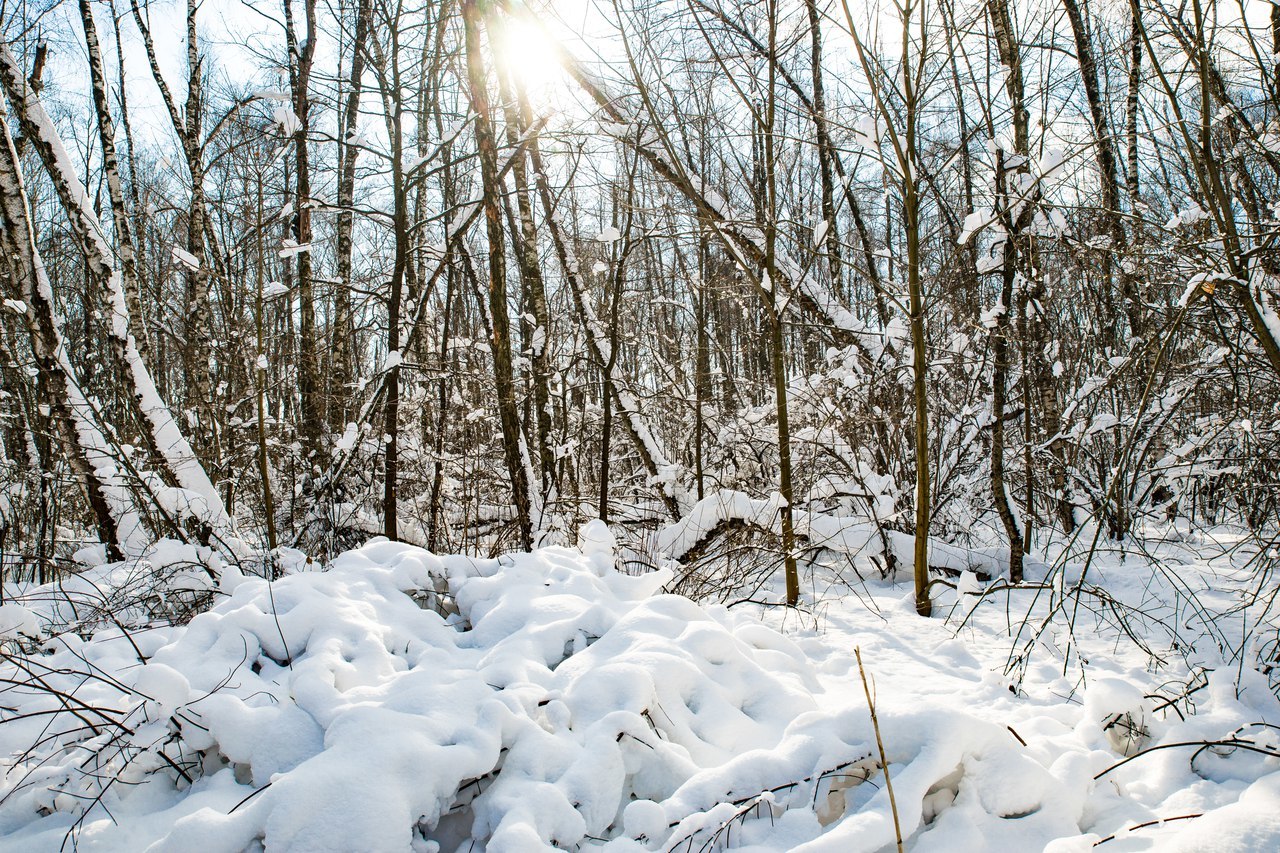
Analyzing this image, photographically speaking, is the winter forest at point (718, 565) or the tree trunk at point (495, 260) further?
the tree trunk at point (495, 260)

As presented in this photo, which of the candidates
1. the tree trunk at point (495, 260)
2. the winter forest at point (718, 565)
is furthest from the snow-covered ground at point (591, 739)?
the tree trunk at point (495, 260)

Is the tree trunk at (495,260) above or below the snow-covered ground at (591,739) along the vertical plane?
above

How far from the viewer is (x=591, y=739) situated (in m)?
2.04

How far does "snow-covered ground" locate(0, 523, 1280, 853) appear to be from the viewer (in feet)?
5.70

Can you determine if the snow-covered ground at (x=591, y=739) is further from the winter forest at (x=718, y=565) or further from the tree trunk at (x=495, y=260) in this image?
the tree trunk at (x=495, y=260)

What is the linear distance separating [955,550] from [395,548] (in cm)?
388

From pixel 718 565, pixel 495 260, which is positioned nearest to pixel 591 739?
pixel 718 565

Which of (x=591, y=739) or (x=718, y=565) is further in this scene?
(x=718, y=565)

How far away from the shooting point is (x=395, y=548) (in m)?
3.48

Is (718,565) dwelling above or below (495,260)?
below

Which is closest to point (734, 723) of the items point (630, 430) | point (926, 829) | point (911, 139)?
point (926, 829)

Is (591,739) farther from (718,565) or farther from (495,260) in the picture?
(495,260)

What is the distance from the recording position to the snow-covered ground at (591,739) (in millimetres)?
1737

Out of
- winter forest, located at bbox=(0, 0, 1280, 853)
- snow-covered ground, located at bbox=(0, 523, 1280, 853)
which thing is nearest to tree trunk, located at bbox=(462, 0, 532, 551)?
winter forest, located at bbox=(0, 0, 1280, 853)
